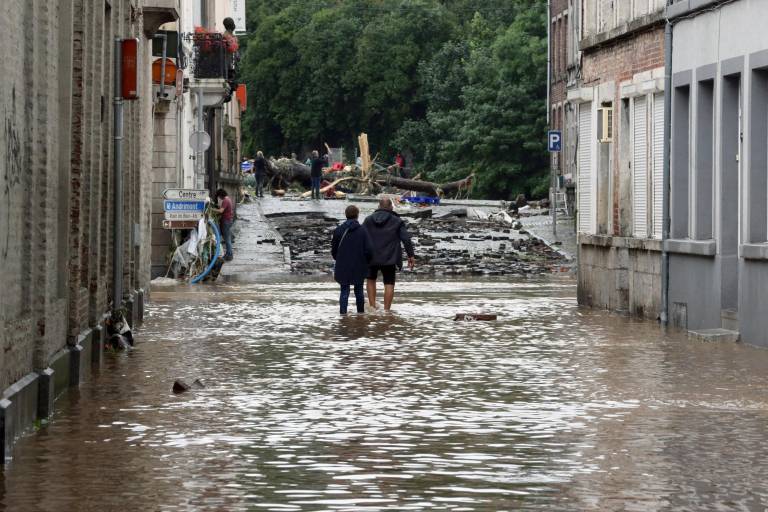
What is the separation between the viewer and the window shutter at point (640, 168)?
1054 inches

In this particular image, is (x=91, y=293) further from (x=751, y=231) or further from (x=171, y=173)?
(x=171, y=173)

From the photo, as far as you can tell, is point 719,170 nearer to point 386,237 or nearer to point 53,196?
point 386,237

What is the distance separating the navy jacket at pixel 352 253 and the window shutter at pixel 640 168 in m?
3.81

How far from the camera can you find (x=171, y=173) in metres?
39.8

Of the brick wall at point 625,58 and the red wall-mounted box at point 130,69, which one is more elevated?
the brick wall at point 625,58

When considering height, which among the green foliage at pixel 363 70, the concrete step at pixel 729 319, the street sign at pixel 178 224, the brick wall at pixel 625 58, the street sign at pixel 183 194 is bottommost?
the concrete step at pixel 729 319

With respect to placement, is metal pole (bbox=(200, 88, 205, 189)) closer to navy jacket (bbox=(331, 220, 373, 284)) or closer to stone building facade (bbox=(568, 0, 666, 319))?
stone building facade (bbox=(568, 0, 666, 319))

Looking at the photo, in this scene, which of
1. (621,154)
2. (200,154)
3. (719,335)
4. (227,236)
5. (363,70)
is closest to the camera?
(719,335)

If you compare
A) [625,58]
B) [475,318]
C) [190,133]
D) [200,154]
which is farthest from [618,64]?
[200,154]

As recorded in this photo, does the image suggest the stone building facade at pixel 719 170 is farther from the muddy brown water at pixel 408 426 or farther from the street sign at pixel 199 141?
the street sign at pixel 199 141

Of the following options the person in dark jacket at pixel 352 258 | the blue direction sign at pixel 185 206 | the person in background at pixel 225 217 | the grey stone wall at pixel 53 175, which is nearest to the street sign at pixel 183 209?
the blue direction sign at pixel 185 206

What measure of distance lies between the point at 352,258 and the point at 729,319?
234 inches

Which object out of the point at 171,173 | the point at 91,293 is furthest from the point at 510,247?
the point at 91,293

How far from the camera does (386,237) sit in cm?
2703
